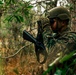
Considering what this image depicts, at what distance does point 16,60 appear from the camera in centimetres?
823

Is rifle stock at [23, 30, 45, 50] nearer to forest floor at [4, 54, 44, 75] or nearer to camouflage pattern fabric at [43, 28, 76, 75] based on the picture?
camouflage pattern fabric at [43, 28, 76, 75]

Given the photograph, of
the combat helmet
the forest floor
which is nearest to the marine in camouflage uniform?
the combat helmet

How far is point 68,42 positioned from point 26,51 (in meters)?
5.35

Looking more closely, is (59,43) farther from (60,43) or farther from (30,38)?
(30,38)

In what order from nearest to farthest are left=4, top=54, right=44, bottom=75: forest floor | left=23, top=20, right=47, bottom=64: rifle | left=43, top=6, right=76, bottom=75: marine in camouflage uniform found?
left=43, top=6, right=76, bottom=75: marine in camouflage uniform < left=23, top=20, right=47, bottom=64: rifle < left=4, top=54, right=44, bottom=75: forest floor

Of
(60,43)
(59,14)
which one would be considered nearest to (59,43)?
(60,43)

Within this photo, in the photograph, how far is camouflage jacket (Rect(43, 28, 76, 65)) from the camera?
2486 mm

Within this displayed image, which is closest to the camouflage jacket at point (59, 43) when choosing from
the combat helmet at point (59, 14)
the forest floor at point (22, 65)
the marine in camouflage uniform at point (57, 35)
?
the marine in camouflage uniform at point (57, 35)

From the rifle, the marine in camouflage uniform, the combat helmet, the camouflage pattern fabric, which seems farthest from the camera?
the rifle

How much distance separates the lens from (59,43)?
2619 millimetres

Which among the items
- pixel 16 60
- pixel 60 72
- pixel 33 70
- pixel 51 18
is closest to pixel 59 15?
pixel 51 18

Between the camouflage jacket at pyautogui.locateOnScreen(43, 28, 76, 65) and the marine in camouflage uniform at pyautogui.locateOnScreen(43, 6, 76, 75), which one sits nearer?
the camouflage jacket at pyautogui.locateOnScreen(43, 28, 76, 65)

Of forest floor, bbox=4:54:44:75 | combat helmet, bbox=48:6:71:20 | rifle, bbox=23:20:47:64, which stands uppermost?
combat helmet, bbox=48:6:71:20

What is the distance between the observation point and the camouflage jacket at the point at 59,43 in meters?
2.49
